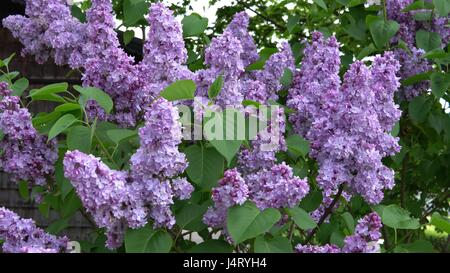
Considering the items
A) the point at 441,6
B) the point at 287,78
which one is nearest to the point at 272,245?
the point at 287,78

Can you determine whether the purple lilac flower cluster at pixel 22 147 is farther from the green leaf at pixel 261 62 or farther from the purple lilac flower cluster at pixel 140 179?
the green leaf at pixel 261 62

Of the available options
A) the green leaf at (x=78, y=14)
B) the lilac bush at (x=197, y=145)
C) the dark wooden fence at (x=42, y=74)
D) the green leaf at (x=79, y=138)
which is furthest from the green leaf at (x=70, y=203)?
the dark wooden fence at (x=42, y=74)

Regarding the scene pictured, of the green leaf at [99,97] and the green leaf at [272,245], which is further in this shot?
the green leaf at [99,97]

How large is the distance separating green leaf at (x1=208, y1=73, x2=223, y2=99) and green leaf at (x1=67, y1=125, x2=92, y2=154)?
16.9 inches

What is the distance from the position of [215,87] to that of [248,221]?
1.66 feet

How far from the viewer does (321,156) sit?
2.53 meters

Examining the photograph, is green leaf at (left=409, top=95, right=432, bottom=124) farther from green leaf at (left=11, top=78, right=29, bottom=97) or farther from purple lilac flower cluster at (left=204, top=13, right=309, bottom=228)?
green leaf at (left=11, top=78, right=29, bottom=97)

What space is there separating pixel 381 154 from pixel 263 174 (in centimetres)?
45

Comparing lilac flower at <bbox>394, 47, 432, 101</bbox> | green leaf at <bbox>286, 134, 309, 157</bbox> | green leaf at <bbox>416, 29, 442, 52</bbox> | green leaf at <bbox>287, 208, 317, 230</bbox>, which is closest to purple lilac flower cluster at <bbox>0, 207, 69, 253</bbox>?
green leaf at <bbox>287, 208, 317, 230</bbox>

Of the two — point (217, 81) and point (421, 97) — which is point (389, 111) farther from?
point (421, 97)

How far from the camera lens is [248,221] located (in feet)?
6.82

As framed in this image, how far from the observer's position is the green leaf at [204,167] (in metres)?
2.33

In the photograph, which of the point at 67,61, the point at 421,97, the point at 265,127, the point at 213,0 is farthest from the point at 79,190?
the point at 213,0

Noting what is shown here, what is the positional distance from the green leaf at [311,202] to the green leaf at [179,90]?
724 millimetres
